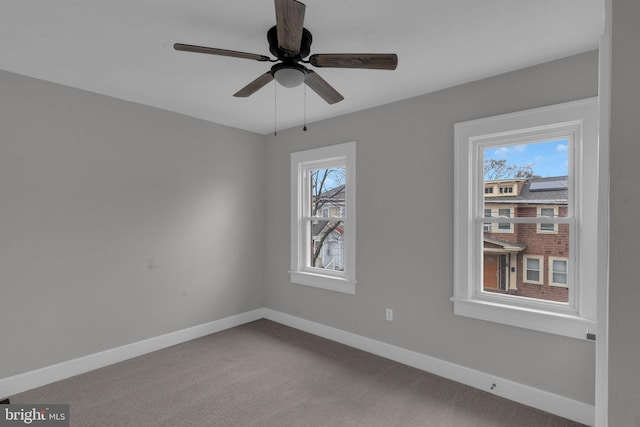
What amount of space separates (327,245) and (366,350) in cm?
128

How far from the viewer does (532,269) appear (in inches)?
102

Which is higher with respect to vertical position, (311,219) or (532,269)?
(311,219)

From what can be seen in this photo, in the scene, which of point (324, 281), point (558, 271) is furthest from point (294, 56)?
Answer: point (324, 281)

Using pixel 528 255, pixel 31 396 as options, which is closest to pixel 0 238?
pixel 31 396

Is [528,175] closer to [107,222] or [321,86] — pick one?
[321,86]

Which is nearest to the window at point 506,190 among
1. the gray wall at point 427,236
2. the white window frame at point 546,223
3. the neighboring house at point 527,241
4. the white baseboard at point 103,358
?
the neighboring house at point 527,241

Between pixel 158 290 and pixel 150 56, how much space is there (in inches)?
91.6

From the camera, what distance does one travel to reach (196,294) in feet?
12.5

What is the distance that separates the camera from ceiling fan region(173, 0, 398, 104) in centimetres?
148

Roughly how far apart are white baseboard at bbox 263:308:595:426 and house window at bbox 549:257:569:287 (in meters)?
0.81

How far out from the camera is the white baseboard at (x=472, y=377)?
7.52 feet

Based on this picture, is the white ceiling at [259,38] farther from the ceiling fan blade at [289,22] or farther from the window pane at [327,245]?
the window pane at [327,245]

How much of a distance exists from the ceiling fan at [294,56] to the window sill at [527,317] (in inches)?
79.3

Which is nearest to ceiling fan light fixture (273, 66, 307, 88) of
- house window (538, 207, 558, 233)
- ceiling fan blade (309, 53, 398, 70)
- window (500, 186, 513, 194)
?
ceiling fan blade (309, 53, 398, 70)
